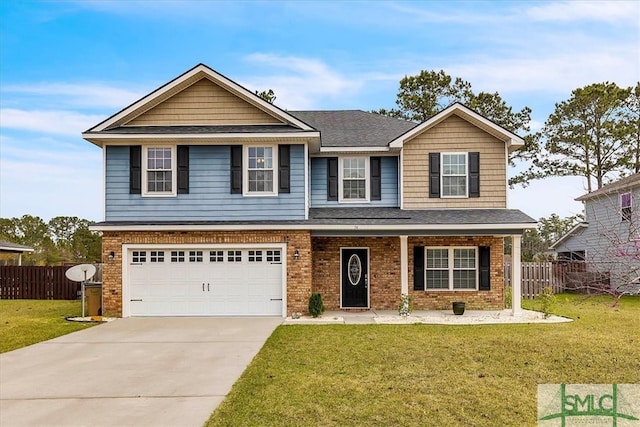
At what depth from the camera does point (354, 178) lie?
17406 millimetres

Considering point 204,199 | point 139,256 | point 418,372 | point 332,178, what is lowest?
point 418,372

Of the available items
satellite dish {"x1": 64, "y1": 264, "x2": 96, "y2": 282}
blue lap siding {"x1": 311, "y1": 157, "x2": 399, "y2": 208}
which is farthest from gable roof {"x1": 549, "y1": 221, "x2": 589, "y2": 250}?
satellite dish {"x1": 64, "y1": 264, "x2": 96, "y2": 282}

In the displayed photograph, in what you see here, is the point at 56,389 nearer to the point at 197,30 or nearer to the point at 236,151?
the point at 236,151

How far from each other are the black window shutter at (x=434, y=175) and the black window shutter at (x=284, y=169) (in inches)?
179

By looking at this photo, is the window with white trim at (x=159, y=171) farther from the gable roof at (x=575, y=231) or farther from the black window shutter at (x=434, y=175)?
the gable roof at (x=575, y=231)

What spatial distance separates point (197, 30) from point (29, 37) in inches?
246

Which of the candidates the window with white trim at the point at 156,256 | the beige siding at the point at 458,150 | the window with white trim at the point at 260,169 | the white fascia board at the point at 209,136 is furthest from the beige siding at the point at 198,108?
the beige siding at the point at 458,150

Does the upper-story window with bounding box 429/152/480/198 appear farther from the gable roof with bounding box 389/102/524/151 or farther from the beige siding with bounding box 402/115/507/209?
the gable roof with bounding box 389/102/524/151

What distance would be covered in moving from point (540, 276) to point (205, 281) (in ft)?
47.7

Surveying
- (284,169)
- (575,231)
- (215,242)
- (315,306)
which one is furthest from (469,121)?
(575,231)

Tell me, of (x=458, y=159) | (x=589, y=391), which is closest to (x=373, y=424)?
(x=589, y=391)

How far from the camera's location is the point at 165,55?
19.4m

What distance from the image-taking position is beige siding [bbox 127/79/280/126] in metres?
16.1

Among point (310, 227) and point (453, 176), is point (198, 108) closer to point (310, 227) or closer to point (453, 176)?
point (310, 227)
